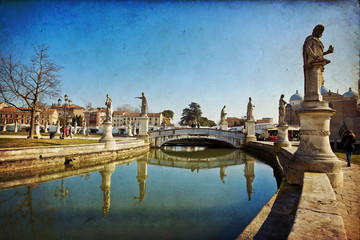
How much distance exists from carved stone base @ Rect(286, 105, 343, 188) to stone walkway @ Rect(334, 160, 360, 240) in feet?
0.95

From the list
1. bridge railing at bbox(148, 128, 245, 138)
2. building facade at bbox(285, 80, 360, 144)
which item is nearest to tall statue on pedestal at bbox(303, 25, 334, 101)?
building facade at bbox(285, 80, 360, 144)

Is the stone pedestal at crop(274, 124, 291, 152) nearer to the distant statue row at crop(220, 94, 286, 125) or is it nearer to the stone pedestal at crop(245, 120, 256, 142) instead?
the distant statue row at crop(220, 94, 286, 125)

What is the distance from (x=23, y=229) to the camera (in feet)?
12.6

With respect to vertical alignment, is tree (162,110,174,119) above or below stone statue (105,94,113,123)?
above

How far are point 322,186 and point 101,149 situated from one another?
1149 centimetres

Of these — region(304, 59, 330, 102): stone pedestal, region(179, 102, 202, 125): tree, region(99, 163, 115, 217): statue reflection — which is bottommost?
region(99, 163, 115, 217): statue reflection

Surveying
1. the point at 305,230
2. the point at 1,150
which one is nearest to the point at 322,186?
the point at 305,230

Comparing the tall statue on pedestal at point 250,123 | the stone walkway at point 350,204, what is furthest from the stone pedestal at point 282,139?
the tall statue on pedestal at point 250,123

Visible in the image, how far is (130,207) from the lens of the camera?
4.96m

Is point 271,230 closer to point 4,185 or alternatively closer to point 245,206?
point 245,206

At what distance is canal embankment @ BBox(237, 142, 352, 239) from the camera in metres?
1.80

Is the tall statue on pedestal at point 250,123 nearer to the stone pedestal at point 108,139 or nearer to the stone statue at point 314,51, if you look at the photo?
the stone pedestal at point 108,139

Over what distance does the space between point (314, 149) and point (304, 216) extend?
2747 millimetres

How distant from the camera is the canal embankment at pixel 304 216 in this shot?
70.8 inches
